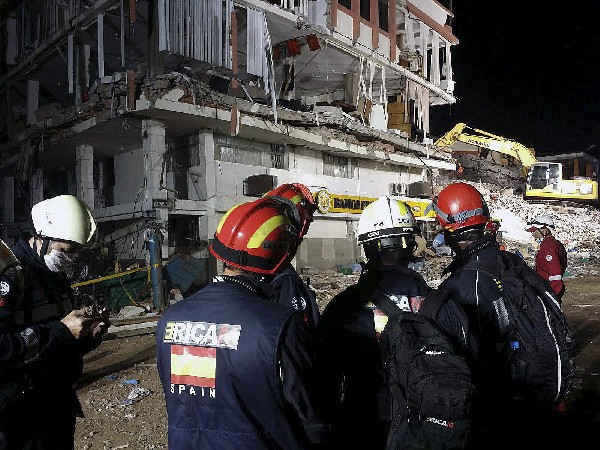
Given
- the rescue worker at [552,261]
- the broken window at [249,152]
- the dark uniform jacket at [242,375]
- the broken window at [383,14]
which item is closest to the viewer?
the dark uniform jacket at [242,375]

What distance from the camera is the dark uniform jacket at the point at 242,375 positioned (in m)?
1.50

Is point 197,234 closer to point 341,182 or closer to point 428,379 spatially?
point 341,182

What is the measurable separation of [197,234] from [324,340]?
1234cm

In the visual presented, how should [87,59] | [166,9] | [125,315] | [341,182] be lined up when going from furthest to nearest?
[341,182] < [87,59] < [166,9] < [125,315]

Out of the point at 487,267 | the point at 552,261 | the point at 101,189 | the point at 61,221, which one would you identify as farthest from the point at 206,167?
the point at 487,267

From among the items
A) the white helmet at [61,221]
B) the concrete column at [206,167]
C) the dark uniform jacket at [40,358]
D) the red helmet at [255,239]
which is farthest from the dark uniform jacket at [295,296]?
the concrete column at [206,167]

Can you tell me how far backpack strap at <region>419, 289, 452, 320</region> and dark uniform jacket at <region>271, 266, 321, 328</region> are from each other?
2.83 ft

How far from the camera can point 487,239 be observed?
9.02ft

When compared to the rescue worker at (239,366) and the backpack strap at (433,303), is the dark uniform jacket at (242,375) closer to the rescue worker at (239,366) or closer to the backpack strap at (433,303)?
the rescue worker at (239,366)

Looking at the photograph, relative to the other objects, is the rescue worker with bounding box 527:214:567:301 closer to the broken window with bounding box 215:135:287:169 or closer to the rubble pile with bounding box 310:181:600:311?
the rubble pile with bounding box 310:181:600:311

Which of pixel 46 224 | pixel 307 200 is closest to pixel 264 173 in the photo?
pixel 307 200

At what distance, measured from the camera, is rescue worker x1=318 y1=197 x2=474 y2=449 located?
2252 millimetres

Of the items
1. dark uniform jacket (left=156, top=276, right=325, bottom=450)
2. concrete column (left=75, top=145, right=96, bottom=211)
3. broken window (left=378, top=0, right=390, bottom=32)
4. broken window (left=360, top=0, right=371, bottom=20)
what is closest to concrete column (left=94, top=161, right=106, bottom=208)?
concrete column (left=75, top=145, right=96, bottom=211)

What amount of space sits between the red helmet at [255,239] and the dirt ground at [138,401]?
3.24 meters
